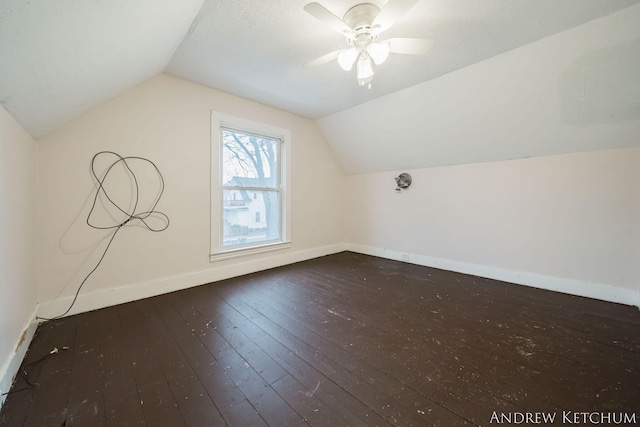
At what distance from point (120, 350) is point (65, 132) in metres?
1.88

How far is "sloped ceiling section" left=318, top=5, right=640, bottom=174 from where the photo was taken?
6.08 ft

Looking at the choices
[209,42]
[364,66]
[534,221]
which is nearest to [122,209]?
[209,42]

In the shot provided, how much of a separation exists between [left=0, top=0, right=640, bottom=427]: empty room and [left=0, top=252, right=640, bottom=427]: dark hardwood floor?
2cm

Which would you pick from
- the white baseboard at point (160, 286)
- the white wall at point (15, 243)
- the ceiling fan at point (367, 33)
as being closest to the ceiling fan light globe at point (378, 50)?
the ceiling fan at point (367, 33)

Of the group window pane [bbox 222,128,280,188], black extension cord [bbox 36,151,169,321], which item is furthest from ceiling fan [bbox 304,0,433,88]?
black extension cord [bbox 36,151,169,321]

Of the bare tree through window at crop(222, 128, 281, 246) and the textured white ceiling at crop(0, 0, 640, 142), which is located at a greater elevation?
the textured white ceiling at crop(0, 0, 640, 142)

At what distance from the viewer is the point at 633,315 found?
2.05 m

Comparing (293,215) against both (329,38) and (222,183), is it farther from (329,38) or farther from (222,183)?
(329,38)

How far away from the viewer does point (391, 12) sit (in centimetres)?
145

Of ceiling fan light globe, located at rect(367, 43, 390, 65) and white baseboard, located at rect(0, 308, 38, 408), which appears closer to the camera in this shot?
white baseboard, located at rect(0, 308, 38, 408)

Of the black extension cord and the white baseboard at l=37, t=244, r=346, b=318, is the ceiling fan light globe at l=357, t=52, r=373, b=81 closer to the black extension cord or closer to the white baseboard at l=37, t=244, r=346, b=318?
the black extension cord

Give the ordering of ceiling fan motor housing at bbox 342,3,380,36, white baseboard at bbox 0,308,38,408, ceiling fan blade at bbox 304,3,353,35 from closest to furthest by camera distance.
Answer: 1. white baseboard at bbox 0,308,38,408
2. ceiling fan blade at bbox 304,3,353,35
3. ceiling fan motor housing at bbox 342,3,380,36

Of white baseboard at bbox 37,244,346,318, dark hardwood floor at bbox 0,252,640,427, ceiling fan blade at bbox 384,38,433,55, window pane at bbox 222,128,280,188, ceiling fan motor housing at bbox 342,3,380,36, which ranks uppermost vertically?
ceiling fan motor housing at bbox 342,3,380,36

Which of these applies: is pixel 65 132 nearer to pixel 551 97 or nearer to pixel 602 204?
pixel 551 97
